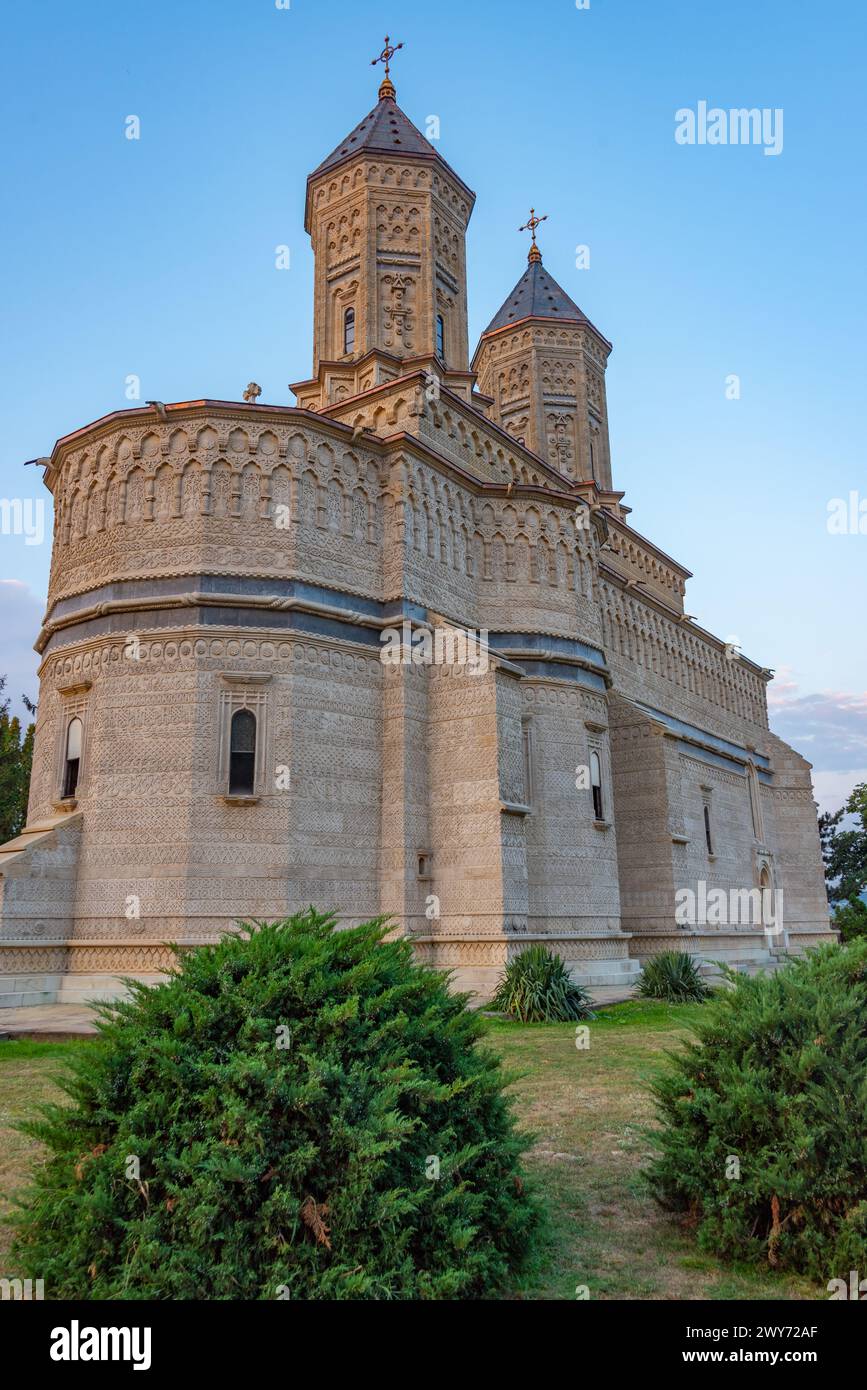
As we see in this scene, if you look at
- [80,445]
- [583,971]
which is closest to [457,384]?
[80,445]

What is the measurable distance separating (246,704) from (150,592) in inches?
107

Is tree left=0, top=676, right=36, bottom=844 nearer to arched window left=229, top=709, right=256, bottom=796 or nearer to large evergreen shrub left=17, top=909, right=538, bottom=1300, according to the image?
arched window left=229, top=709, right=256, bottom=796

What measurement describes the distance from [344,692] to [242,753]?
86.3 inches

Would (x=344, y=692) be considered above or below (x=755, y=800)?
below

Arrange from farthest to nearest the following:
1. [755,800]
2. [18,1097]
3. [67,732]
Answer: [755,800]
[67,732]
[18,1097]

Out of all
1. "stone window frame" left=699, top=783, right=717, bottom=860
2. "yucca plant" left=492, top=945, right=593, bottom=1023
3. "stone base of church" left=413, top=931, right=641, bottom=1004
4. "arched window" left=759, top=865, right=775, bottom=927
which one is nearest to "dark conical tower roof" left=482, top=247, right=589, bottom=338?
"stone window frame" left=699, top=783, right=717, bottom=860

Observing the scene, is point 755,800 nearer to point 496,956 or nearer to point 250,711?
point 496,956

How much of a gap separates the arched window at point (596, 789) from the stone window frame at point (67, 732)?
34.6 ft

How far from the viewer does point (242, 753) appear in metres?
15.9

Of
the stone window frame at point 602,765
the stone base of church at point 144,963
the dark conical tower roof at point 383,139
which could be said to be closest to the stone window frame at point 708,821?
the stone window frame at point 602,765

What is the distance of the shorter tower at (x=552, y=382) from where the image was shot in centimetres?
3127

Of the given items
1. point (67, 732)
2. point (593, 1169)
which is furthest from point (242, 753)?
point (593, 1169)

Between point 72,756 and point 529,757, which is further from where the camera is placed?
point 529,757

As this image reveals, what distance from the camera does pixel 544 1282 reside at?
4.09m
